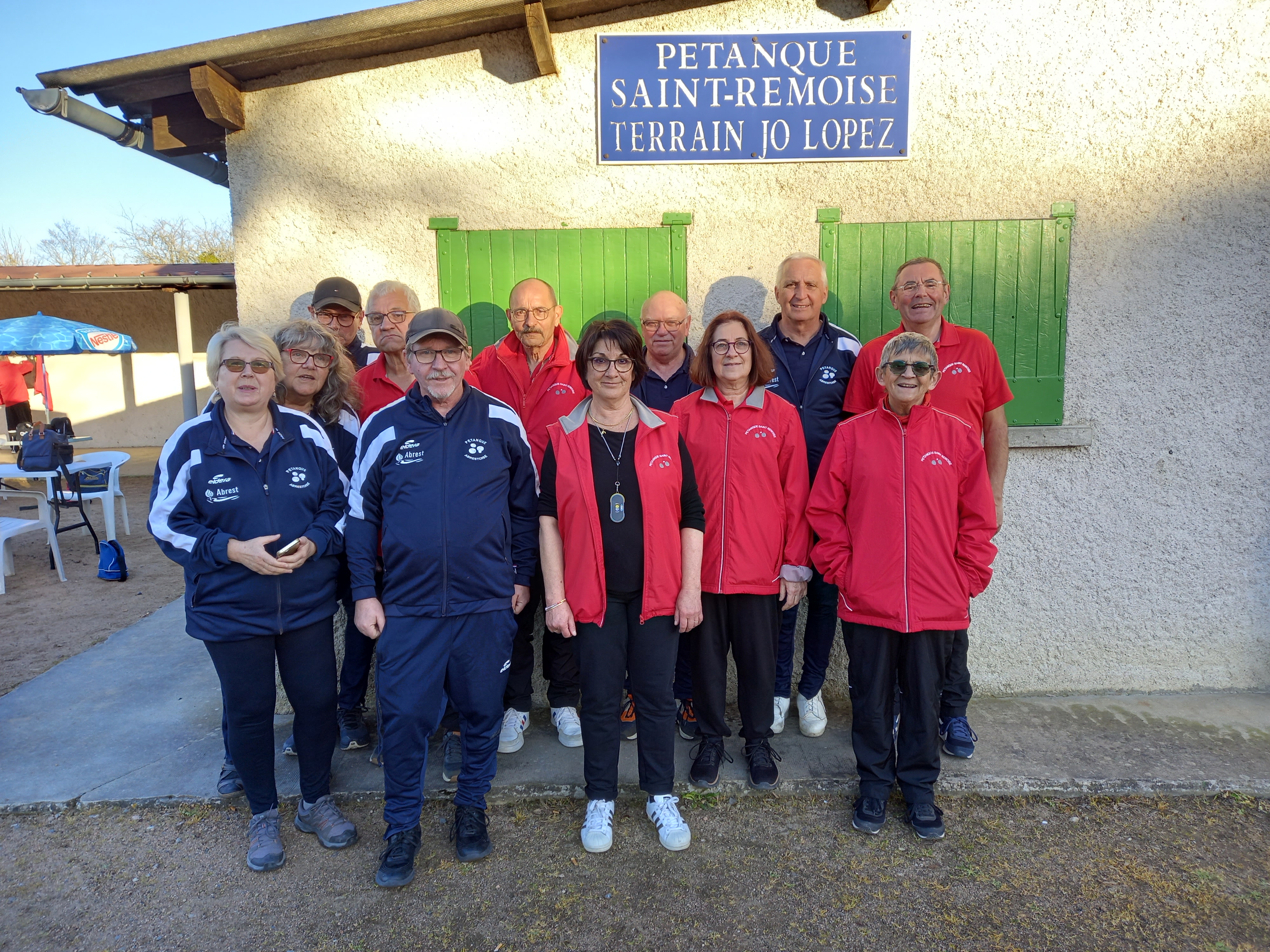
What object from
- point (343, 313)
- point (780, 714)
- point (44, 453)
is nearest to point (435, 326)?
point (343, 313)

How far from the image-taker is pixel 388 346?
342 cm

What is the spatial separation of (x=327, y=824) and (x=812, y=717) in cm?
221

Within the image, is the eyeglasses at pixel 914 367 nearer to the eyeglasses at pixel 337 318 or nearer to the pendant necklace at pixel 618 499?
the pendant necklace at pixel 618 499

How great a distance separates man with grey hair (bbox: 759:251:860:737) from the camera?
10.7 ft

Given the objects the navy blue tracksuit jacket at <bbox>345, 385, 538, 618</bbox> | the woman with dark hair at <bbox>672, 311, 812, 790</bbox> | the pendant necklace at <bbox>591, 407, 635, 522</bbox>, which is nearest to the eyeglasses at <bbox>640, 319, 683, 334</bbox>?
the woman with dark hair at <bbox>672, 311, 812, 790</bbox>

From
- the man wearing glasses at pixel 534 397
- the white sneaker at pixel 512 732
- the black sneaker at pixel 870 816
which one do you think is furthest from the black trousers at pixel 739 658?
the white sneaker at pixel 512 732

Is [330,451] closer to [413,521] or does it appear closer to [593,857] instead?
[413,521]

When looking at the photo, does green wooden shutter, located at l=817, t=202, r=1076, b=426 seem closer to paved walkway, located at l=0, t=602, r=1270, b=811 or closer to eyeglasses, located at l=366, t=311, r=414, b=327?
paved walkway, located at l=0, t=602, r=1270, b=811

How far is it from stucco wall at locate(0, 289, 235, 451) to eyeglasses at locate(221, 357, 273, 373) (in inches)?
559

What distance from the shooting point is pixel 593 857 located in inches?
110

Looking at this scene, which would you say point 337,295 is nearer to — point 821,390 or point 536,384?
point 536,384

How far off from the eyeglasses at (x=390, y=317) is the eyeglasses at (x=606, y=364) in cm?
123

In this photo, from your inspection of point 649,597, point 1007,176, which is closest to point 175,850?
point 649,597

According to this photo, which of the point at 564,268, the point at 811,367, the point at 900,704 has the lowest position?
the point at 900,704
